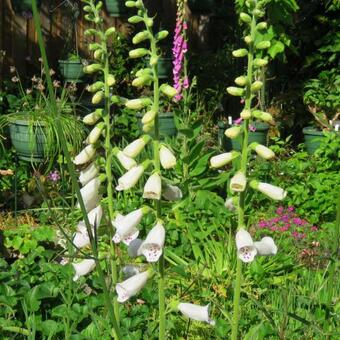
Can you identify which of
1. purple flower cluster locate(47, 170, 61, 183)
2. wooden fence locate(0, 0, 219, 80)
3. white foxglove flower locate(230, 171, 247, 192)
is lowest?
purple flower cluster locate(47, 170, 61, 183)

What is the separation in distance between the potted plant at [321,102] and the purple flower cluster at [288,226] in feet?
6.58

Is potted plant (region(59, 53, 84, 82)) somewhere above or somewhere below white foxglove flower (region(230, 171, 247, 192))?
below

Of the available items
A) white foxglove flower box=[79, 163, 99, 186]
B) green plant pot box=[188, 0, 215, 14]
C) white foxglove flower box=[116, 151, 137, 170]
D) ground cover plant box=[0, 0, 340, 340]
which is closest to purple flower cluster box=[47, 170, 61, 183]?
ground cover plant box=[0, 0, 340, 340]

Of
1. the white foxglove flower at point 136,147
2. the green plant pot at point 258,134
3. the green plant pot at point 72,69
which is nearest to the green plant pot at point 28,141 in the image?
the green plant pot at point 72,69

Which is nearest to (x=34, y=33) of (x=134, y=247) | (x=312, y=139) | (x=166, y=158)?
(x=312, y=139)

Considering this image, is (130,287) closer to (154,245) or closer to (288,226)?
(154,245)

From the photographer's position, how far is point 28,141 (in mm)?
6027

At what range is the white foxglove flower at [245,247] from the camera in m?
2.15

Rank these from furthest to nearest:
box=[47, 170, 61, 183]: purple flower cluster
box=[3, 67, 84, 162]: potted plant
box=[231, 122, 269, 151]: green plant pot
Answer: box=[231, 122, 269, 151]: green plant pot
box=[3, 67, 84, 162]: potted plant
box=[47, 170, 61, 183]: purple flower cluster

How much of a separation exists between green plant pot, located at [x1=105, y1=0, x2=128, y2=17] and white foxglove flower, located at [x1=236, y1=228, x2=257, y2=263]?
19.4 feet

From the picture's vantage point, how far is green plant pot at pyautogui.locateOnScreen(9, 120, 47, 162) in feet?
19.7

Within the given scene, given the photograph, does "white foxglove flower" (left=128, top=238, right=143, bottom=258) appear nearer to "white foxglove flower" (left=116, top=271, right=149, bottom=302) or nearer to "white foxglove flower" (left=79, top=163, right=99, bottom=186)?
"white foxglove flower" (left=116, top=271, right=149, bottom=302)

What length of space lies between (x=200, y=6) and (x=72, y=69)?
1856 mm

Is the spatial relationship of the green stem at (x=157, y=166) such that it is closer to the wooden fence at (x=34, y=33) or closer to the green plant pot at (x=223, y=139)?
the green plant pot at (x=223, y=139)
